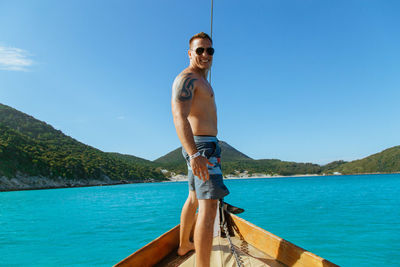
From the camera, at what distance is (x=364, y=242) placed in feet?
32.1

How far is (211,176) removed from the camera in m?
2.12

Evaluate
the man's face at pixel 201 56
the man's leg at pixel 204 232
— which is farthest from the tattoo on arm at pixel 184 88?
the man's leg at pixel 204 232

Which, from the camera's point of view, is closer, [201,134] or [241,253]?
[201,134]

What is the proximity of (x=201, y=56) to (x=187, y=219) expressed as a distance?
1607mm

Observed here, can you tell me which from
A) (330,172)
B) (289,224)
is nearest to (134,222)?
(289,224)

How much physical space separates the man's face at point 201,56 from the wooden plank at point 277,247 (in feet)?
6.14

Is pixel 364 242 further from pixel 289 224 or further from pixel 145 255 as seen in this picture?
pixel 145 255

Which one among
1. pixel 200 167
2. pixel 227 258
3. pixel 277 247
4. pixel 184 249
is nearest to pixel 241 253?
pixel 227 258

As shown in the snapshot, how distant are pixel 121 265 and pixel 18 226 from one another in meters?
15.7

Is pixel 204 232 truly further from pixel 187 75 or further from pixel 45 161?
pixel 45 161

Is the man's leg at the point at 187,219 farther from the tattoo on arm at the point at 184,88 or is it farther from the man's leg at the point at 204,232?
the tattoo on arm at the point at 184,88

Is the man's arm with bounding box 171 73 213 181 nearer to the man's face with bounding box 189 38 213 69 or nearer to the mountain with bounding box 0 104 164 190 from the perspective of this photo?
the man's face with bounding box 189 38 213 69

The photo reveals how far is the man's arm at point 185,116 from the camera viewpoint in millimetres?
2010

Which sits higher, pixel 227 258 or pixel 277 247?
pixel 277 247
